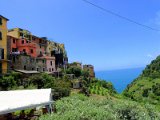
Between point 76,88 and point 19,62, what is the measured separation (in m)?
10.8

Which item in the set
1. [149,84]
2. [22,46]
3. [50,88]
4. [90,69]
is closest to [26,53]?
[22,46]

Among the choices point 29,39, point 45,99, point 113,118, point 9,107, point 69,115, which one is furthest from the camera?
point 29,39

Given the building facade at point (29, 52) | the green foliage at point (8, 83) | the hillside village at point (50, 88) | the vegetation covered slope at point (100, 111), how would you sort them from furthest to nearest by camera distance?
the building facade at point (29, 52) → the green foliage at point (8, 83) → the hillside village at point (50, 88) → the vegetation covered slope at point (100, 111)

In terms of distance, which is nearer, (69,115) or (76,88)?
(69,115)

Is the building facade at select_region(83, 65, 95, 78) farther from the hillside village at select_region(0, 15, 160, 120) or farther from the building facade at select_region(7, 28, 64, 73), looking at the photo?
the building facade at select_region(7, 28, 64, 73)

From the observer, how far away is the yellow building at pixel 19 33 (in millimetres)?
57859

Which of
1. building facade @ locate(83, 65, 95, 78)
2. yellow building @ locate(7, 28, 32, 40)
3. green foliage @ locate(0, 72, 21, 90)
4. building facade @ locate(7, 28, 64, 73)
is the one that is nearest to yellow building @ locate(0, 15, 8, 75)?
building facade @ locate(7, 28, 64, 73)

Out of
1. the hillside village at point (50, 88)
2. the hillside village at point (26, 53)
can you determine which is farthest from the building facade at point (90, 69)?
the hillside village at point (26, 53)

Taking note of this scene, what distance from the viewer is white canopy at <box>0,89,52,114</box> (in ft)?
49.0

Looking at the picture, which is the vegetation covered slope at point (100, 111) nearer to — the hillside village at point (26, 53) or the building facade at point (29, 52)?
Answer: the hillside village at point (26, 53)

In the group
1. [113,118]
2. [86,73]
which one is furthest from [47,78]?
[113,118]

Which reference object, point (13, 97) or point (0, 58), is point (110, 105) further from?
point (0, 58)

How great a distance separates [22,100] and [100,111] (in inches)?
265

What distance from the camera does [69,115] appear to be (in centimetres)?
1041
